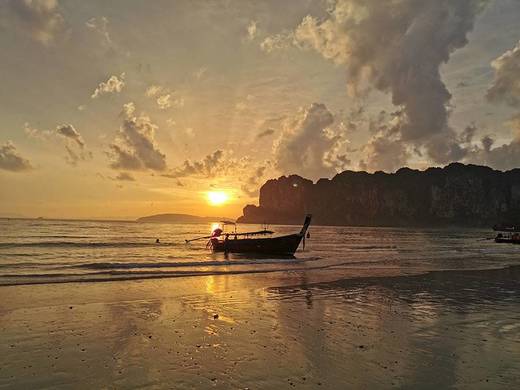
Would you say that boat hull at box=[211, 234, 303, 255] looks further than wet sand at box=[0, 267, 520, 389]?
Yes

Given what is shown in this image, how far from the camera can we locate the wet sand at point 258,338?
308 inches

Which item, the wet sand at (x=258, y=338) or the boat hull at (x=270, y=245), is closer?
the wet sand at (x=258, y=338)

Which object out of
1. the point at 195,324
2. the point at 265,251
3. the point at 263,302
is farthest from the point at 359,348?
the point at 265,251

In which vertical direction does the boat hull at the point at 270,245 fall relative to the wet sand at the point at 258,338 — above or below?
above

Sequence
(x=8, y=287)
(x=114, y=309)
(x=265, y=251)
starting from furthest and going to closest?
1. (x=265, y=251)
2. (x=8, y=287)
3. (x=114, y=309)

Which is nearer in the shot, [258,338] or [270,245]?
[258,338]

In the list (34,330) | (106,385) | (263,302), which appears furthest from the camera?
(263,302)

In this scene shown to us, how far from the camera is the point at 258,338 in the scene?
10734 mm

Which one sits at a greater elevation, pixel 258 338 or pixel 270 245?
pixel 270 245

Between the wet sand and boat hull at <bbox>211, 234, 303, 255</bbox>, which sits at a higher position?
boat hull at <bbox>211, 234, 303, 255</bbox>

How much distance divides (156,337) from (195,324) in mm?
1778

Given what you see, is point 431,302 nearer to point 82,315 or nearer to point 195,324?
point 195,324

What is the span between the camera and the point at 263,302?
1620 cm

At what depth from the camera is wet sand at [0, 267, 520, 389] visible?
781 centimetres
